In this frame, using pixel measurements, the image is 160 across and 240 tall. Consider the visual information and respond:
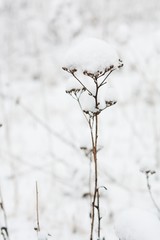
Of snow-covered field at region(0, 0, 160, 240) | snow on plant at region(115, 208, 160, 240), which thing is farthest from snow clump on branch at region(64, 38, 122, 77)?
snow on plant at region(115, 208, 160, 240)

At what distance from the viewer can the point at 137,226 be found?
114cm

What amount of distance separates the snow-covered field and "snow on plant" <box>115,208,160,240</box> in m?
0.36

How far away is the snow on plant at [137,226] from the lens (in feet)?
3.61

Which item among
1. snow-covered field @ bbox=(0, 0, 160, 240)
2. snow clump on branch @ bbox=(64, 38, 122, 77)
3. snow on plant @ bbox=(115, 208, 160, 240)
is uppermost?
snow-covered field @ bbox=(0, 0, 160, 240)

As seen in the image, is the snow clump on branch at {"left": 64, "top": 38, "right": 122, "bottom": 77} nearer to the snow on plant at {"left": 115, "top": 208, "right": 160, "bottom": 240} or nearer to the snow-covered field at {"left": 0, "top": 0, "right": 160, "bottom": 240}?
the snow-covered field at {"left": 0, "top": 0, "right": 160, "bottom": 240}

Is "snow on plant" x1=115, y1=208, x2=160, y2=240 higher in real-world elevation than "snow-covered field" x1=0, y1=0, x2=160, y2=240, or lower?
lower

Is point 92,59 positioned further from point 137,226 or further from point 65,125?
point 65,125

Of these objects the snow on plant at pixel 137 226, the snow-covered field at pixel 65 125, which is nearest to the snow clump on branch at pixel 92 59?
the snow-covered field at pixel 65 125

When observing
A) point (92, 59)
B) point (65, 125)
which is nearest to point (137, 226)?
point (92, 59)

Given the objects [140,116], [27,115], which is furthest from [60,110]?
[140,116]

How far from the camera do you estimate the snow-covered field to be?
9.67 ft

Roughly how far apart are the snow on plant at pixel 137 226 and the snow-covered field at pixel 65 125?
0.36 meters

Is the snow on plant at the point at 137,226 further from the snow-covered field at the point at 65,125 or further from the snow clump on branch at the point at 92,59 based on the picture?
the snow clump on branch at the point at 92,59

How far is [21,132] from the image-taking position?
17.4ft
